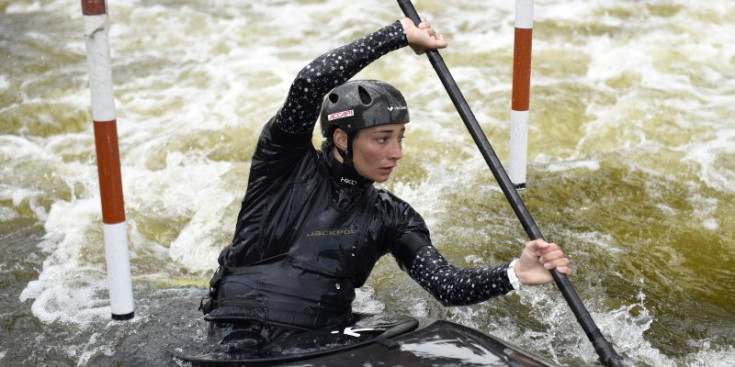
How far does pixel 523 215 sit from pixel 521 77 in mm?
1447

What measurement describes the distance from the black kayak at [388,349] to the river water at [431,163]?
56cm

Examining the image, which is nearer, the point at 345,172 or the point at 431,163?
the point at 345,172

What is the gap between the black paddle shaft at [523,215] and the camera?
2768 millimetres

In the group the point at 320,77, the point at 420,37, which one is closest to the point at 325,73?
the point at 320,77

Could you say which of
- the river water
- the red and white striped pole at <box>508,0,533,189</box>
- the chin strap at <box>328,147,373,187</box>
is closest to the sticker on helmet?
the chin strap at <box>328,147,373,187</box>

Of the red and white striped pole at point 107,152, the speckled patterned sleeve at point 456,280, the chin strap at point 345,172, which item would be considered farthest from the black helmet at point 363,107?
the red and white striped pole at point 107,152

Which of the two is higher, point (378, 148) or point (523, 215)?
point (378, 148)

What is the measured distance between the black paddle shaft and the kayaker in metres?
0.13

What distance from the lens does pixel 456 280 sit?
2.94 metres

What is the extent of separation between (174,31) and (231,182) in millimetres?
3904

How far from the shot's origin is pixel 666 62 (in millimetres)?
7449

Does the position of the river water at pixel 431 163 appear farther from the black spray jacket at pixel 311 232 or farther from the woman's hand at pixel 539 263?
the woman's hand at pixel 539 263

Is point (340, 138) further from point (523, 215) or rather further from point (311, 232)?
point (523, 215)

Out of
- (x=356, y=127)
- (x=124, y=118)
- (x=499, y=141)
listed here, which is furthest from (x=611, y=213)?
(x=124, y=118)
